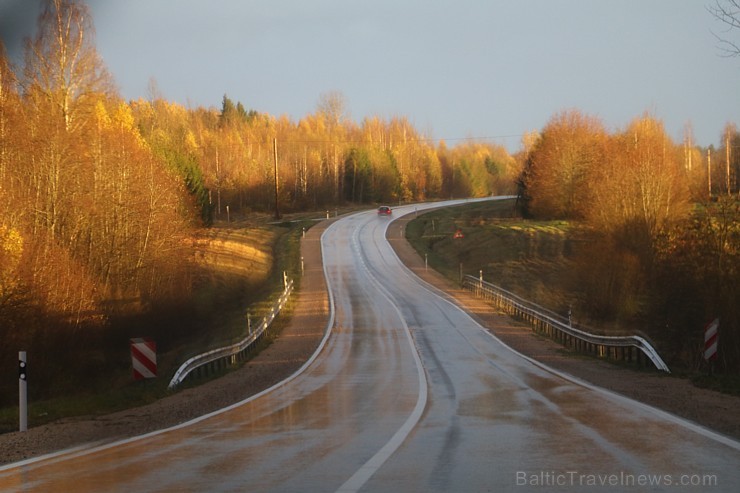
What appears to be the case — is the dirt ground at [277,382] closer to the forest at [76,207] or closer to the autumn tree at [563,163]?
the forest at [76,207]

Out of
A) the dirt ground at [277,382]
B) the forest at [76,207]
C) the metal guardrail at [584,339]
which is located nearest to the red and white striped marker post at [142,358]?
the dirt ground at [277,382]

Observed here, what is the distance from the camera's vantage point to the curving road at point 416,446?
709 centimetres

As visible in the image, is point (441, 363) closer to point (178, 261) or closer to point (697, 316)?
point (697, 316)

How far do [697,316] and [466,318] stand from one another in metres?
10.9

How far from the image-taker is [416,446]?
29.5 ft

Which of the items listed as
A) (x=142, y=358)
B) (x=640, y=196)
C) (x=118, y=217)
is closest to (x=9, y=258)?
(x=142, y=358)

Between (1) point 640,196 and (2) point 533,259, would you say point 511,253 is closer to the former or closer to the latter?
(2) point 533,259

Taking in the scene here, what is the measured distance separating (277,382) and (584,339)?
44.4 feet

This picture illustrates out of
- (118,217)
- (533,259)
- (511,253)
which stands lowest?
(533,259)

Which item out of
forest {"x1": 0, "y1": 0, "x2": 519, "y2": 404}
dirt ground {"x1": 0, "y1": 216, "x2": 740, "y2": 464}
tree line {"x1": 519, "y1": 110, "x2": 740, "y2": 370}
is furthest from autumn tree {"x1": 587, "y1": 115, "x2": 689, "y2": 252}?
forest {"x1": 0, "y1": 0, "x2": 519, "y2": 404}

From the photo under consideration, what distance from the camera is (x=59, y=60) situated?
96.9 feet

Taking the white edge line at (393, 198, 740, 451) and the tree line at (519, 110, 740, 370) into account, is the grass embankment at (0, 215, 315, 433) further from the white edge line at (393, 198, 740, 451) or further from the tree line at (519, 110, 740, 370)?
the tree line at (519, 110, 740, 370)

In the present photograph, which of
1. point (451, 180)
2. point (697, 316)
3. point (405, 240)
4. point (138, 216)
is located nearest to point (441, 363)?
point (697, 316)

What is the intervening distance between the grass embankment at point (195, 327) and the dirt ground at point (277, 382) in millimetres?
969
